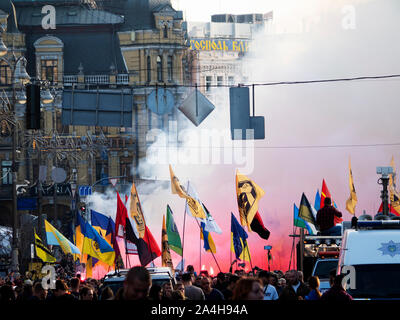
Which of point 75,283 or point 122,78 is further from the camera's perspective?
point 122,78

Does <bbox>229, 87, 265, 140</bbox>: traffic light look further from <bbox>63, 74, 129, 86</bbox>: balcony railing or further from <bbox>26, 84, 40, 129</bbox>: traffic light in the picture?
<bbox>63, 74, 129, 86</bbox>: balcony railing

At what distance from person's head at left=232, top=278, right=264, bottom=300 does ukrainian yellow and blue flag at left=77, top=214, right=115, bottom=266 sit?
58.3 ft

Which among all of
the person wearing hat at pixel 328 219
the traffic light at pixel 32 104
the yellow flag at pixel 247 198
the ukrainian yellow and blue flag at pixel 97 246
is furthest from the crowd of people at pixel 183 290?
the yellow flag at pixel 247 198

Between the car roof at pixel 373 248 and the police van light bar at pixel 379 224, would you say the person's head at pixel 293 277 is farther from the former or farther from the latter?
the car roof at pixel 373 248

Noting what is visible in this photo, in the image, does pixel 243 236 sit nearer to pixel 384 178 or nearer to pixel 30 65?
pixel 384 178

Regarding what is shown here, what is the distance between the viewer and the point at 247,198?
2798 centimetres

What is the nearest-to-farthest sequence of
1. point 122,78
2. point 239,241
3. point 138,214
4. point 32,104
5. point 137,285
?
point 137,285 → point 32,104 → point 138,214 → point 239,241 → point 122,78

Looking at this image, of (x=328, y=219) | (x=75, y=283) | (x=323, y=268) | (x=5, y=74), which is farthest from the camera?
(x=5, y=74)

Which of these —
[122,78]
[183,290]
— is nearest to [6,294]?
[183,290]

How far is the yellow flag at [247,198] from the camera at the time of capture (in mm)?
27656

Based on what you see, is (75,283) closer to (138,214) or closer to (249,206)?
(249,206)

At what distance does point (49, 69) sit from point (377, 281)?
54390 millimetres

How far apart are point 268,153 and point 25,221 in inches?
504

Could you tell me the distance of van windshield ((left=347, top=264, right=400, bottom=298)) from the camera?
1376 cm
